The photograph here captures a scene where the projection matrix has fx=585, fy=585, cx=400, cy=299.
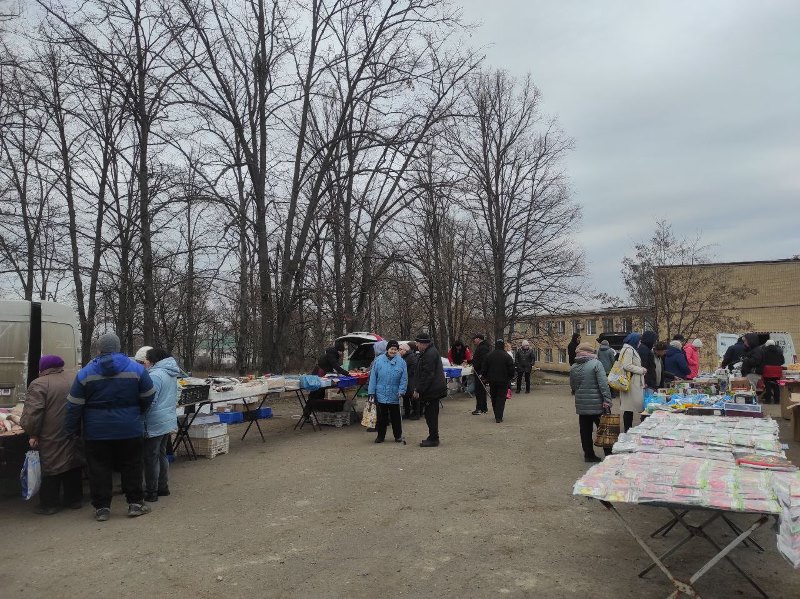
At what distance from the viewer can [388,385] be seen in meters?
9.20

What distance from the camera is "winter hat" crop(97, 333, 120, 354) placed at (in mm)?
5591

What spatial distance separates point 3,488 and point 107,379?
2.53 metres

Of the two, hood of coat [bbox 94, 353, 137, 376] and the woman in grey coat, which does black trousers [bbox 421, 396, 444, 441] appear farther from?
hood of coat [bbox 94, 353, 137, 376]

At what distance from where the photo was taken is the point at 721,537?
484 centimetres

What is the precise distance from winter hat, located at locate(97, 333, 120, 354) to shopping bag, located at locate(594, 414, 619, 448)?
5797 mm

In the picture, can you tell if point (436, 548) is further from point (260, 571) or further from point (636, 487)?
point (636, 487)

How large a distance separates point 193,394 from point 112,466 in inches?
93.1

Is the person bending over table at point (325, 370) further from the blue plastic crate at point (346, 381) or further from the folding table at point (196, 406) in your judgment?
the folding table at point (196, 406)

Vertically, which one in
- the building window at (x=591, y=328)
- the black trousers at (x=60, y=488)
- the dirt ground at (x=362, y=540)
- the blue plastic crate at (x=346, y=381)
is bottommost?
the dirt ground at (x=362, y=540)

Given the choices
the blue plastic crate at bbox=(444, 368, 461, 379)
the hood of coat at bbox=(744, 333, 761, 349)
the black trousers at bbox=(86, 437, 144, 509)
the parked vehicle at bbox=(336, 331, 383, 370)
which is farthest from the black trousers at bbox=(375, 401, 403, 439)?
the hood of coat at bbox=(744, 333, 761, 349)

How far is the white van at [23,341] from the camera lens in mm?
8117

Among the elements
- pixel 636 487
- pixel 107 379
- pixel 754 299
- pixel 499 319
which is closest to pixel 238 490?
pixel 107 379

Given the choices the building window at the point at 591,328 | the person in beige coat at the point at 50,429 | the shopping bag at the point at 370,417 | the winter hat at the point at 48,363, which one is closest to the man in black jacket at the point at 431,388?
the shopping bag at the point at 370,417

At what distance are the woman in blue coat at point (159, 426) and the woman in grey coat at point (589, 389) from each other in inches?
192
